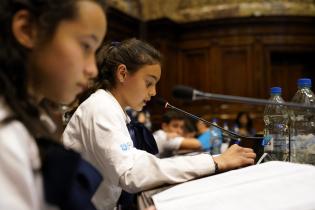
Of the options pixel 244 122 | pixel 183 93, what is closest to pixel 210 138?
pixel 244 122

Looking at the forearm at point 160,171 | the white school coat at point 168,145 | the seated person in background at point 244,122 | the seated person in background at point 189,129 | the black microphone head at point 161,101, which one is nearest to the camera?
the forearm at point 160,171

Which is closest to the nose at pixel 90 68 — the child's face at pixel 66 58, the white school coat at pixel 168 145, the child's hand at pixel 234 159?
the child's face at pixel 66 58

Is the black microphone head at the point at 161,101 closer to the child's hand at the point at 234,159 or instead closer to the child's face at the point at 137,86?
the child's face at the point at 137,86

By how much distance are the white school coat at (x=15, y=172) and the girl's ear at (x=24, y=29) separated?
0.18 m

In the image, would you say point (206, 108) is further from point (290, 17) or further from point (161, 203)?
point (161, 203)

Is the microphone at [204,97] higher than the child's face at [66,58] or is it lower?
lower

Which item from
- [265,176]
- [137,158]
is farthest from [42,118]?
[265,176]

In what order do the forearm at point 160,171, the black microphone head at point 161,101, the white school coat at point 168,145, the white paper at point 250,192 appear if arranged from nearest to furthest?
1. the white paper at point 250,192
2. the forearm at point 160,171
3. the black microphone head at point 161,101
4. the white school coat at point 168,145

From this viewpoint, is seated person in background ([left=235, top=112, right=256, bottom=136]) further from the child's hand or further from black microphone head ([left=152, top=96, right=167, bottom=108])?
the child's hand

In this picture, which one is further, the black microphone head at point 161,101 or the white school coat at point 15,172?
the black microphone head at point 161,101

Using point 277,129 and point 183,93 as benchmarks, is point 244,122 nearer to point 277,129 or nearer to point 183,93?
point 277,129

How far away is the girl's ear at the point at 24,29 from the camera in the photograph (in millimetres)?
731

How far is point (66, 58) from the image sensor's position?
28.8 inches

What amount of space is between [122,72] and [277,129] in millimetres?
755
